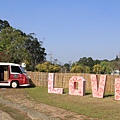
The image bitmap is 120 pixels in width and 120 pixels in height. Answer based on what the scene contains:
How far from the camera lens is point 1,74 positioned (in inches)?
1093

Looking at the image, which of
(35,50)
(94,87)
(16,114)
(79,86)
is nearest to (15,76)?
(79,86)

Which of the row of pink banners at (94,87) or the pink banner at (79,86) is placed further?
the pink banner at (79,86)

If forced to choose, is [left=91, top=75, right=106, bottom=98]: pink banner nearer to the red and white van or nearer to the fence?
the fence

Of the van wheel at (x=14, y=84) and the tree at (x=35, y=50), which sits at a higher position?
the tree at (x=35, y=50)

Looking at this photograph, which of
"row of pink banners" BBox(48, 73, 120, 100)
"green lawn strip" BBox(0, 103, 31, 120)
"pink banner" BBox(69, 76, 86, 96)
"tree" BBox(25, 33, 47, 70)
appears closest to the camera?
"green lawn strip" BBox(0, 103, 31, 120)

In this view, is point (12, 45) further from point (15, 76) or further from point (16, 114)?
point (16, 114)

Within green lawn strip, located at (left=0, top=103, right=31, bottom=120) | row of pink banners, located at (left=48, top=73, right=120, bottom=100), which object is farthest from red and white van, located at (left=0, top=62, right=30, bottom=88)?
green lawn strip, located at (left=0, top=103, right=31, bottom=120)

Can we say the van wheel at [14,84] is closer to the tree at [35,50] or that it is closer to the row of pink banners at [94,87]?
the row of pink banners at [94,87]

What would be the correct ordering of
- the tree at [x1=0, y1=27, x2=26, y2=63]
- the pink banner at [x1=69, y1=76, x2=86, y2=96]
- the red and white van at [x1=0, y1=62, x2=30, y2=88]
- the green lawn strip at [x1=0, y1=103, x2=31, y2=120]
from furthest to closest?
the tree at [x1=0, y1=27, x2=26, y2=63] → the red and white van at [x1=0, y1=62, x2=30, y2=88] → the pink banner at [x1=69, y1=76, x2=86, y2=96] → the green lawn strip at [x1=0, y1=103, x2=31, y2=120]

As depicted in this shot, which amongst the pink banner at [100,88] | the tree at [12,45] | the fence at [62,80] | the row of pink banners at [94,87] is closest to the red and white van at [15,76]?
the fence at [62,80]

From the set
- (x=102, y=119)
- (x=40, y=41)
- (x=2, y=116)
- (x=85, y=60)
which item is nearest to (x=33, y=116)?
(x=2, y=116)

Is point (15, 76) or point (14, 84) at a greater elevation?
point (15, 76)

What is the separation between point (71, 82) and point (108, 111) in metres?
7.60

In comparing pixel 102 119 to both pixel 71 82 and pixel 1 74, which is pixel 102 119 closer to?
pixel 71 82
